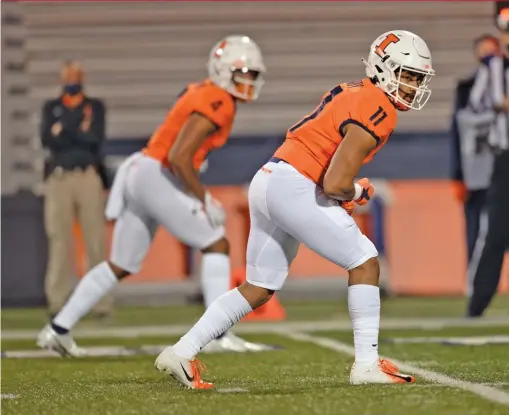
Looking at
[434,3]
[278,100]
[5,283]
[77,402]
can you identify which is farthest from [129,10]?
[77,402]

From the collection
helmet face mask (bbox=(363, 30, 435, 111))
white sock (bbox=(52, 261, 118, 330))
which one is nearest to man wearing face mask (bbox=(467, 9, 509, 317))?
white sock (bbox=(52, 261, 118, 330))

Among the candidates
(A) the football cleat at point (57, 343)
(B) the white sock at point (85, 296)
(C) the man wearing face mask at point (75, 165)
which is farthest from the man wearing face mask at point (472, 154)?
(A) the football cleat at point (57, 343)

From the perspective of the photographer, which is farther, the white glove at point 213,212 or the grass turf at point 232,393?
the white glove at point 213,212

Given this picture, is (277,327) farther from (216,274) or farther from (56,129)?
(56,129)

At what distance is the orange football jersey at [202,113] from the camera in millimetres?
6918

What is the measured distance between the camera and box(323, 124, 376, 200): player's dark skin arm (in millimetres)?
5035

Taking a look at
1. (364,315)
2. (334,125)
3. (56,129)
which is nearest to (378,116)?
(334,125)

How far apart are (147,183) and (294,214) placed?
1.97 metres

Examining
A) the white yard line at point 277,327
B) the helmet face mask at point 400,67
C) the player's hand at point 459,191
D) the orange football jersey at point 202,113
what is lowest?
the white yard line at point 277,327

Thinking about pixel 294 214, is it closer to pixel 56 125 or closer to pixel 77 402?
pixel 77 402

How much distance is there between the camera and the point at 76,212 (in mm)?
10031

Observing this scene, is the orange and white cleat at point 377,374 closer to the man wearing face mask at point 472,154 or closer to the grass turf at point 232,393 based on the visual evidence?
the grass turf at point 232,393

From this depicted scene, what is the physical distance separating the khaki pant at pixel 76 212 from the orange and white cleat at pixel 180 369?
4.63m

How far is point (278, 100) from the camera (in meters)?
14.1
